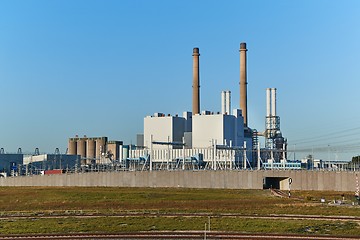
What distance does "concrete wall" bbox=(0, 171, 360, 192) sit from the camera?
9362cm

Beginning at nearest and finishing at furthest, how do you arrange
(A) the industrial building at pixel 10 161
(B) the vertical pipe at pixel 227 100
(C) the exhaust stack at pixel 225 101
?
(B) the vertical pipe at pixel 227 100 → (C) the exhaust stack at pixel 225 101 → (A) the industrial building at pixel 10 161

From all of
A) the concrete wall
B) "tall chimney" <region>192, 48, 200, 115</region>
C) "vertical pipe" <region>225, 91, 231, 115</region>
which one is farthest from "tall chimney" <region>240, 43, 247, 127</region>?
the concrete wall

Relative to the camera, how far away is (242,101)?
149m

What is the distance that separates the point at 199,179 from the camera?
4222 inches

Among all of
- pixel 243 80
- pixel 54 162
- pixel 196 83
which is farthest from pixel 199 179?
pixel 54 162

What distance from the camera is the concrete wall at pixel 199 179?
93625 millimetres

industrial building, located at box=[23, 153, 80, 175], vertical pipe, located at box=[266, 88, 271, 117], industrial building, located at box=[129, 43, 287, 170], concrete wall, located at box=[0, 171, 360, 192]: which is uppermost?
vertical pipe, located at box=[266, 88, 271, 117]

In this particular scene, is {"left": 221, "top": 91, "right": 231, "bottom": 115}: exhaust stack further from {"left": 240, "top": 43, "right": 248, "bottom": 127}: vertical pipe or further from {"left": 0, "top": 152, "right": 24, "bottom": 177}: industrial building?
{"left": 0, "top": 152, "right": 24, "bottom": 177}: industrial building

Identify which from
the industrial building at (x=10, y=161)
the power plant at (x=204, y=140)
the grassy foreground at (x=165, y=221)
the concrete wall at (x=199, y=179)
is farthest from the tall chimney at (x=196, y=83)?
the grassy foreground at (x=165, y=221)

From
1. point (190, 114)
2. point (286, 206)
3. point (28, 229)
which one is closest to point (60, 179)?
point (190, 114)

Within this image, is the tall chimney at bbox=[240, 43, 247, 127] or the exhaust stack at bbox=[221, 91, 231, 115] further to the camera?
the exhaust stack at bbox=[221, 91, 231, 115]

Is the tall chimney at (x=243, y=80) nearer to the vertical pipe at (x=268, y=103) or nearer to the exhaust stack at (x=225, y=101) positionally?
the exhaust stack at (x=225, y=101)

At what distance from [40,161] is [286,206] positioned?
127 meters

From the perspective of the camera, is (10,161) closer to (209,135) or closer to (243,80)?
(209,135)
